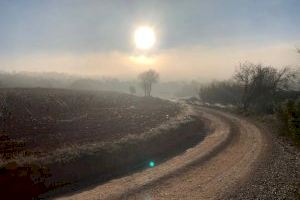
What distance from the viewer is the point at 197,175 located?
2612cm

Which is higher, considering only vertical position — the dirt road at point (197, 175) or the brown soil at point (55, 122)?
the brown soil at point (55, 122)

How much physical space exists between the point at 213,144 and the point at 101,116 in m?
21.1

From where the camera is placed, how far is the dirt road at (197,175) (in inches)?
873

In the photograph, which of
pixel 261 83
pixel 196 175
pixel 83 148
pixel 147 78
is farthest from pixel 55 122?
pixel 147 78

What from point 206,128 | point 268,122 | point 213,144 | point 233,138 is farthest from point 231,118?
point 213,144

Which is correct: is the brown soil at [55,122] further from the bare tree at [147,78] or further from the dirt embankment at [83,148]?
the bare tree at [147,78]

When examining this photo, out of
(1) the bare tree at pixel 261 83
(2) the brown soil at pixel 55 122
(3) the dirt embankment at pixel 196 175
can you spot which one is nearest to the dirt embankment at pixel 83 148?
(2) the brown soil at pixel 55 122

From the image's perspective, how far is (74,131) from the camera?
3916 cm

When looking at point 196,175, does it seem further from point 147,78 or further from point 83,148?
point 147,78

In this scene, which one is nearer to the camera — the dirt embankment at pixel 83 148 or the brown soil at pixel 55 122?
the dirt embankment at pixel 83 148

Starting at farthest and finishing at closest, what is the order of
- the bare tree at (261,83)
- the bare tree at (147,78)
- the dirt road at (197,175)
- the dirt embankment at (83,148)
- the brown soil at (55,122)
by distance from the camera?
the bare tree at (147,78) → the bare tree at (261,83) → the brown soil at (55,122) → the dirt embankment at (83,148) → the dirt road at (197,175)

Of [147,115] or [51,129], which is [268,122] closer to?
[147,115]

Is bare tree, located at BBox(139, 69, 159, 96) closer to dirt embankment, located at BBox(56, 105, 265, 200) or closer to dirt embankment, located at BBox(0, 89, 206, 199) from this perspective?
dirt embankment, located at BBox(0, 89, 206, 199)

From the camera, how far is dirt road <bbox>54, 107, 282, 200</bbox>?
22.2 metres
